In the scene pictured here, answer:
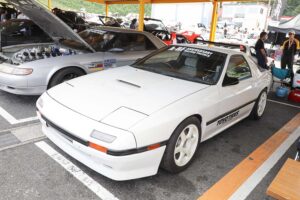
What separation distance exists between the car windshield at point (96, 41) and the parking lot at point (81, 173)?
1929 mm

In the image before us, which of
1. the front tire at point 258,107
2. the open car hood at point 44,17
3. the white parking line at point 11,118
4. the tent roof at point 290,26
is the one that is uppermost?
the tent roof at point 290,26

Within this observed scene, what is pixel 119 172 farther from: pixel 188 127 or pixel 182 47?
pixel 182 47

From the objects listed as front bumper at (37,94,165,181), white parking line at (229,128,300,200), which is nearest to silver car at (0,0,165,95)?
front bumper at (37,94,165,181)

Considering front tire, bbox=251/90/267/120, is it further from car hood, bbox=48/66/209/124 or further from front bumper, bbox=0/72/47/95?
front bumper, bbox=0/72/47/95

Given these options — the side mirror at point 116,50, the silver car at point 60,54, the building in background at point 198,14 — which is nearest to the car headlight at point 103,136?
the silver car at point 60,54

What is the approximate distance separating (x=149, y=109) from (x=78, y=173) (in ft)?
3.15

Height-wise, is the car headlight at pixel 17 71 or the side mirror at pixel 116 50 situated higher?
the side mirror at pixel 116 50

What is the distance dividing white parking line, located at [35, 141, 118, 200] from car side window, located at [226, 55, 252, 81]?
6.78ft

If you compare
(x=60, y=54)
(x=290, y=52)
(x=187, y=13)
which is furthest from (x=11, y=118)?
(x=187, y=13)

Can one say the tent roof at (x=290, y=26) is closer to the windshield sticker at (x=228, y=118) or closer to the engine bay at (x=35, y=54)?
the windshield sticker at (x=228, y=118)

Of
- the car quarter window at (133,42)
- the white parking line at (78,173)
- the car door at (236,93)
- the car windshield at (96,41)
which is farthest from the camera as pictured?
the car quarter window at (133,42)

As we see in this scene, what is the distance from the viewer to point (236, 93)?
355 centimetres

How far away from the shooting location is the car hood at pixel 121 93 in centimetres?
254

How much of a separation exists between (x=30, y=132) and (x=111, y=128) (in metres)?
1.76
